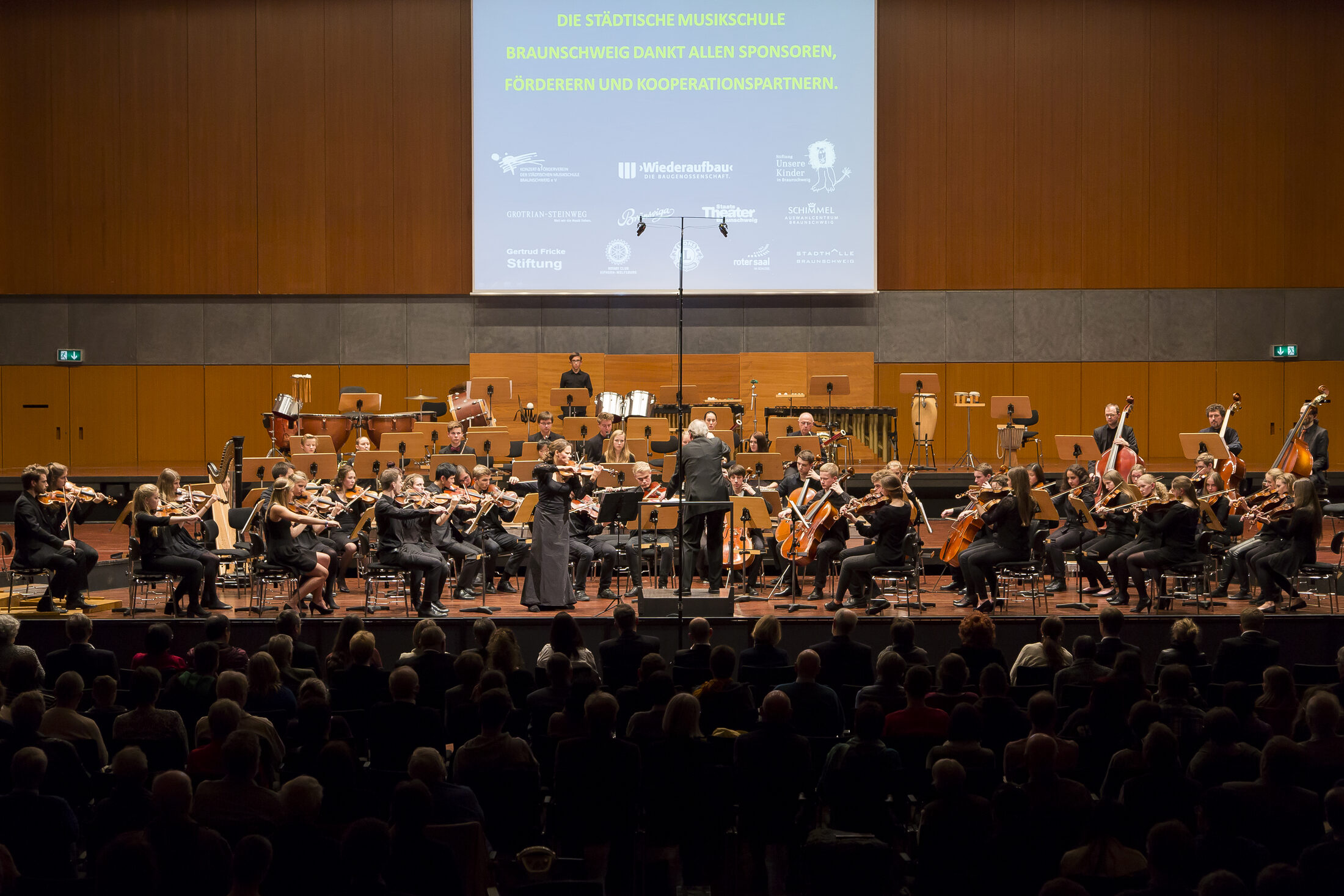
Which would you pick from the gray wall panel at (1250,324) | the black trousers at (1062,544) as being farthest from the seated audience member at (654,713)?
the gray wall panel at (1250,324)

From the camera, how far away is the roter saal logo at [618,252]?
18.5m

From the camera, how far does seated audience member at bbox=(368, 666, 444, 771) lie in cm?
557

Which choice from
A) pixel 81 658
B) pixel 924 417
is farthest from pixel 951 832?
pixel 924 417

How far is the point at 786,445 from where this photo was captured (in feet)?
40.4

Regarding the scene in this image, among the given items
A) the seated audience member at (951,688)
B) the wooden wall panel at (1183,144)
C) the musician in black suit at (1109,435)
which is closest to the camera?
the seated audience member at (951,688)

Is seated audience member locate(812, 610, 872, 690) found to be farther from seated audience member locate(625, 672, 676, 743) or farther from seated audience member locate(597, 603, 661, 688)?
seated audience member locate(625, 672, 676, 743)

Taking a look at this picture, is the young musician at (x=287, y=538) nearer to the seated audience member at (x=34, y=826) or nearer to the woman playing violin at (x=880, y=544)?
the woman playing violin at (x=880, y=544)

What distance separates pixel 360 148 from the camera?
745 inches

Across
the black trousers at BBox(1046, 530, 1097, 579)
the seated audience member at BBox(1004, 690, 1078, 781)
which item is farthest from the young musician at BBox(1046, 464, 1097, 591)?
the seated audience member at BBox(1004, 690, 1078, 781)

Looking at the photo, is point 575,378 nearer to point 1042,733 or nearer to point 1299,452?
point 1299,452

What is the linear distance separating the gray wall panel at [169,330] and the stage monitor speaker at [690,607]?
1192 cm

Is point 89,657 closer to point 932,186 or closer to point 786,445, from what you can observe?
point 786,445

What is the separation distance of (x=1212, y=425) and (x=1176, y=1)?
7.99 meters

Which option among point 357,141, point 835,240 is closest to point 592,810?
point 835,240
